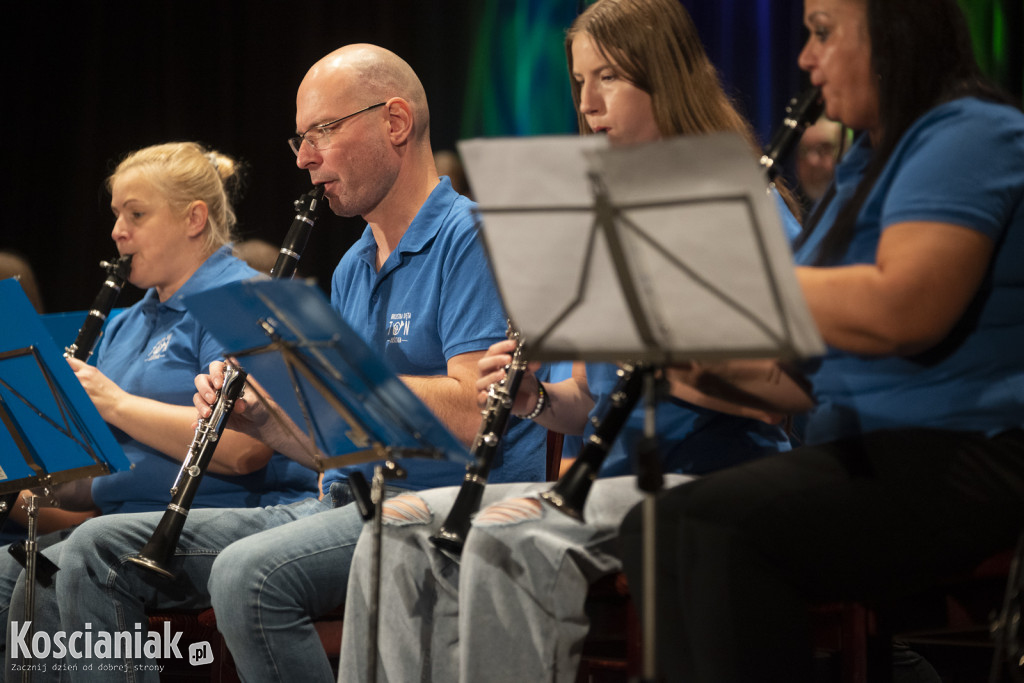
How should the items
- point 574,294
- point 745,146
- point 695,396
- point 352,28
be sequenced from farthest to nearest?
point 352,28 → point 695,396 → point 574,294 → point 745,146

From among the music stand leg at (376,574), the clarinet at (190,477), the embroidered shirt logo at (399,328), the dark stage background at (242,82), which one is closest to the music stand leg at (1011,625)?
the music stand leg at (376,574)

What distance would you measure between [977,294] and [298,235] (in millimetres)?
1613

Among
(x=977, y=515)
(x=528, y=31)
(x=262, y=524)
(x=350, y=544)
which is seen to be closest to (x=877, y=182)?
(x=977, y=515)

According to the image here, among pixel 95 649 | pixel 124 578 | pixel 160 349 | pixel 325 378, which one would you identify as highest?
pixel 325 378

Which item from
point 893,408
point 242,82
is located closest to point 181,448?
point 893,408

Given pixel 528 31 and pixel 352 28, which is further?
pixel 352 28

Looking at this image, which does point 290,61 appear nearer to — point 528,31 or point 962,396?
point 528,31

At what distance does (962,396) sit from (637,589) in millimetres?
512

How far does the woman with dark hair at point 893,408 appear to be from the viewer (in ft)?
4.32

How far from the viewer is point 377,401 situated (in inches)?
59.1

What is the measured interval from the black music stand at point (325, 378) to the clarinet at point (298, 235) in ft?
2.82

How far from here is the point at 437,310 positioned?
2.31 metres

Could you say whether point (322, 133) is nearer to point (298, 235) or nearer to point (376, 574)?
point (298, 235)

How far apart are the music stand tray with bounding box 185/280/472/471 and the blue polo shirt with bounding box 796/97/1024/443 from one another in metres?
0.58
